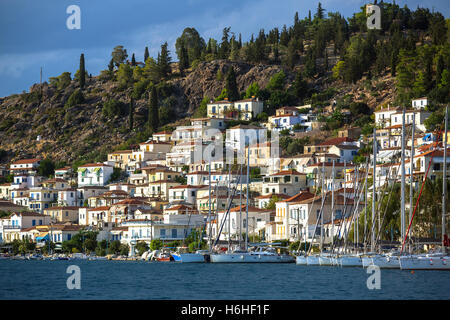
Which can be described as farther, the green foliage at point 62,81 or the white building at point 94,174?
the green foliage at point 62,81

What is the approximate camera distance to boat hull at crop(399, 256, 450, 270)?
55562mm

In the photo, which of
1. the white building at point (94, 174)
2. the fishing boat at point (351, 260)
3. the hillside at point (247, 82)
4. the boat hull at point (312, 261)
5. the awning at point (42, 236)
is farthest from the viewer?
the hillside at point (247, 82)

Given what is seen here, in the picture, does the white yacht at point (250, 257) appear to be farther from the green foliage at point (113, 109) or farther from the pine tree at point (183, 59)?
the pine tree at point (183, 59)

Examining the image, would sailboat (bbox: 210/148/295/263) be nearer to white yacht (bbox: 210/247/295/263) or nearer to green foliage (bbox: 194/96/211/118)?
white yacht (bbox: 210/247/295/263)

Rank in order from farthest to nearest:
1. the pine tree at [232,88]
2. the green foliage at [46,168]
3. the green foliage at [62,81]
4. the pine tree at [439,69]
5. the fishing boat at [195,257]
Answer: the green foliage at [62,81]
the pine tree at [232,88]
the green foliage at [46,168]
the pine tree at [439,69]
the fishing boat at [195,257]

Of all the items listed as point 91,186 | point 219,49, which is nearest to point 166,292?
point 91,186

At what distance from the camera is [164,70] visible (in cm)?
17838

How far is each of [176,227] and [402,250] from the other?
45.8 metres

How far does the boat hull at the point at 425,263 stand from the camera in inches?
2188

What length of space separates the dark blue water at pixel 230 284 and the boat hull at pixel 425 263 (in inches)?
19.4

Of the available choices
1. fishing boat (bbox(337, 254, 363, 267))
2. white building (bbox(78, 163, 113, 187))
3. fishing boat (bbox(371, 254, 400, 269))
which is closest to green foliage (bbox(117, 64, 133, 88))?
white building (bbox(78, 163, 113, 187))

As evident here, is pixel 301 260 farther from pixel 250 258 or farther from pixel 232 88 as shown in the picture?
pixel 232 88

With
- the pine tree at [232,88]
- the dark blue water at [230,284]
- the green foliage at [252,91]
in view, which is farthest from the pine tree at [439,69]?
the dark blue water at [230,284]
